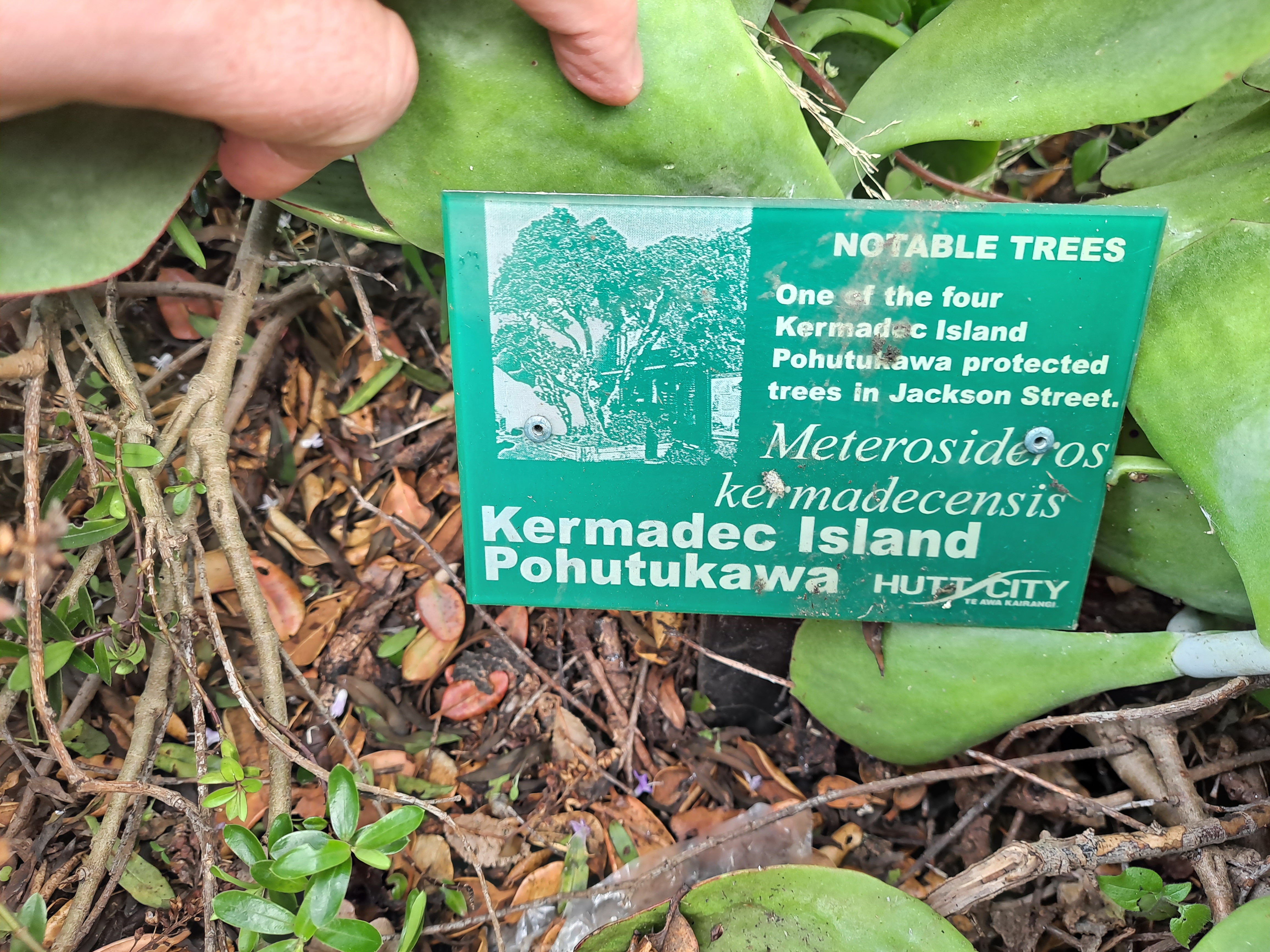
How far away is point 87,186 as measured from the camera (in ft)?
1.85

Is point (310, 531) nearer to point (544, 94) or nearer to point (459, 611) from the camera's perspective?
point (459, 611)

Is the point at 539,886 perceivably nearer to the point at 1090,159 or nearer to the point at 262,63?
the point at 262,63

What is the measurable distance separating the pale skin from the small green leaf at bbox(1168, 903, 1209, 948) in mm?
769

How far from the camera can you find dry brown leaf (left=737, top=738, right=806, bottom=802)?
832 mm

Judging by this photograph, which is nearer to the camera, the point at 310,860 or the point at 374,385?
the point at 310,860

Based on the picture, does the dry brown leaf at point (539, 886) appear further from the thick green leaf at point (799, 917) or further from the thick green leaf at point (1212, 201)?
the thick green leaf at point (1212, 201)

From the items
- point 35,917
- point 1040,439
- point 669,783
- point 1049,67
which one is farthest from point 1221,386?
point 35,917

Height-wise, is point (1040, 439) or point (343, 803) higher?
point (1040, 439)

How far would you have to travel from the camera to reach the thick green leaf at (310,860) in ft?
1.92

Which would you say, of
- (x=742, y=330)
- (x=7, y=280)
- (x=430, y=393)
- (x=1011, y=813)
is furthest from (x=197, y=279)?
(x=1011, y=813)

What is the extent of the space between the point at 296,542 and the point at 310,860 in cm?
43

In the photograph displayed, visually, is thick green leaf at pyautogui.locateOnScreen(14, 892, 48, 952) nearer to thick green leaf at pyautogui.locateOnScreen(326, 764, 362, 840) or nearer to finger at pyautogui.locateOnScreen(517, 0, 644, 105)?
thick green leaf at pyautogui.locateOnScreen(326, 764, 362, 840)

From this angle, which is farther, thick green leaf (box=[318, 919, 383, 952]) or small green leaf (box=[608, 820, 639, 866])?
small green leaf (box=[608, 820, 639, 866])

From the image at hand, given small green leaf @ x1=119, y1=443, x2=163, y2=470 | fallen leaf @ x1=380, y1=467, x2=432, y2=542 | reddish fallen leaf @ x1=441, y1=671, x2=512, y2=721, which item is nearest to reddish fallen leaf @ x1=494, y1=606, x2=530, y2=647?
reddish fallen leaf @ x1=441, y1=671, x2=512, y2=721
